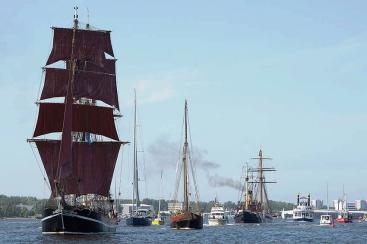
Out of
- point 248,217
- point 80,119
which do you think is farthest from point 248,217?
point 80,119

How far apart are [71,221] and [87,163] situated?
14655 mm

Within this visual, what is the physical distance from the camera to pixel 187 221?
122688 millimetres

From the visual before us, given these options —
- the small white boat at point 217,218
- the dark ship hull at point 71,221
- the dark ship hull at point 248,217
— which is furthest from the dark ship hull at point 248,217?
the dark ship hull at point 71,221

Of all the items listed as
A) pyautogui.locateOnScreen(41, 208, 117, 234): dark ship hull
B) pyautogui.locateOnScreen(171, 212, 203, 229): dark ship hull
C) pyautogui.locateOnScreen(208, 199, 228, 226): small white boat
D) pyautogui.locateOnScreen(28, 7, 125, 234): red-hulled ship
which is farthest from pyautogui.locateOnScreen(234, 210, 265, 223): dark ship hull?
pyautogui.locateOnScreen(41, 208, 117, 234): dark ship hull

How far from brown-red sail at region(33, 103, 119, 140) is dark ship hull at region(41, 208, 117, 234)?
14.5 metres

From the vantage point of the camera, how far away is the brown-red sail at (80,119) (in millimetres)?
111594

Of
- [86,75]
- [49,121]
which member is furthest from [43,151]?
[86,75]

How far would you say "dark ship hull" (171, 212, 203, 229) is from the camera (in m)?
122

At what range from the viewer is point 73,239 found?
89.8 metres

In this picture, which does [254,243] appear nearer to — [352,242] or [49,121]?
[352,242]

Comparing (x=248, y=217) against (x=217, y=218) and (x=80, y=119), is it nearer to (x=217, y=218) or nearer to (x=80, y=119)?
(x=217, y=218)

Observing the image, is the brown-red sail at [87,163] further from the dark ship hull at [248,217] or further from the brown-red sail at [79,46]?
the dark ship hull at [248,217]

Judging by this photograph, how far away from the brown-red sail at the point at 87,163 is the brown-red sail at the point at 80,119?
1.90 m

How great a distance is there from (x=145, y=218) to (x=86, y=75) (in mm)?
51981
